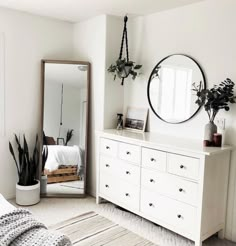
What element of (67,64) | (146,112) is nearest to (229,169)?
(146,112)

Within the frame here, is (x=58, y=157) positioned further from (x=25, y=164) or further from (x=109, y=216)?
(x=109, y=216)

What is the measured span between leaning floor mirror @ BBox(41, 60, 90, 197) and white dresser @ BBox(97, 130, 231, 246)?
1.95ft

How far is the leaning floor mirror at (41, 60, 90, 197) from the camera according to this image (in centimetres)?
355

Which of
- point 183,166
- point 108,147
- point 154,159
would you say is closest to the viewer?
point 183,166

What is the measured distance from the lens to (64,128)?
3.59m

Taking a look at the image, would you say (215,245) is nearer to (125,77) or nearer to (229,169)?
(229,169)

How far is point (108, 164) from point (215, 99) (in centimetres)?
140

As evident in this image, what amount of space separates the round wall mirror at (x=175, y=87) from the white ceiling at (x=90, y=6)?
544mm

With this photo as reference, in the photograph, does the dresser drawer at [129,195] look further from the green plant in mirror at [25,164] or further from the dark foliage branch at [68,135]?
the green plant in mirror at [25,164]

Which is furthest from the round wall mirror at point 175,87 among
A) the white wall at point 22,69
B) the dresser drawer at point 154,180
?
the white wall at point 22,69

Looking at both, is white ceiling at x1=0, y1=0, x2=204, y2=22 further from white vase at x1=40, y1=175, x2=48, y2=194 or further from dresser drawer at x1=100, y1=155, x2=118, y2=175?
white vase at x1=40, y1=175, x2=48, y2=194

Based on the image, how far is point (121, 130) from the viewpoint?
3.42m

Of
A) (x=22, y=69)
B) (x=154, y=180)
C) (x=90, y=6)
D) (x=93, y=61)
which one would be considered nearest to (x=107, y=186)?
(x=154, y=180)

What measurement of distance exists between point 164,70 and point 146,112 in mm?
532
